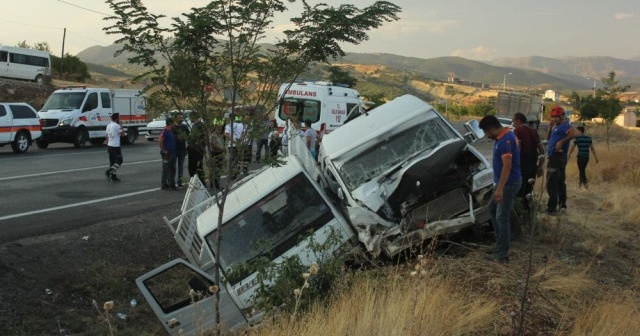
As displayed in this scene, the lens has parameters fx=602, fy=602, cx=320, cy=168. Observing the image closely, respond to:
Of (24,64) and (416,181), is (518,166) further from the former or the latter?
(24,64)

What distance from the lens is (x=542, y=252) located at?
755 cm

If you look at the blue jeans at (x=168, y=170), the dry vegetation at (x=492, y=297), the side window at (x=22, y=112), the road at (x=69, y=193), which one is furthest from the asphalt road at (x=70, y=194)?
the dry vegetation at (x=492, y=297)

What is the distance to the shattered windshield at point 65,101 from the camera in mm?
22984

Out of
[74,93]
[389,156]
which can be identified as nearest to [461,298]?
[389,156]

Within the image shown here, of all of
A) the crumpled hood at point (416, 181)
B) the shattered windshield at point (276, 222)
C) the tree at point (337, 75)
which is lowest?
the shattered windshield at point (276, 222)

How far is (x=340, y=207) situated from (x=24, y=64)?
4028 centimetres

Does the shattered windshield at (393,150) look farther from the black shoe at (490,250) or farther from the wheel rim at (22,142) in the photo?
A: the wheel rim at (22,142)

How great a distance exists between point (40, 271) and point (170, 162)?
611 cm

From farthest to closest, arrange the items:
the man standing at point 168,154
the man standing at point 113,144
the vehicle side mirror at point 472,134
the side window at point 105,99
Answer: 1. the side window at point 105,99
2. the man standing at point 113,144
3. the man standing at point 168,154
4. the vehicle side mirror at point 472,134

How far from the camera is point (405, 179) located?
21.6ft

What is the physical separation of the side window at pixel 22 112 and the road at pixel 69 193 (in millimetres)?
1583

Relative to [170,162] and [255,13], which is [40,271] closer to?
[255,13]

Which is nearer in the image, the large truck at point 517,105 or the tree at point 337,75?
the tree at point 337,75

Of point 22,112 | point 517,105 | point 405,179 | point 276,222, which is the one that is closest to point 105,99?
point 22,112
